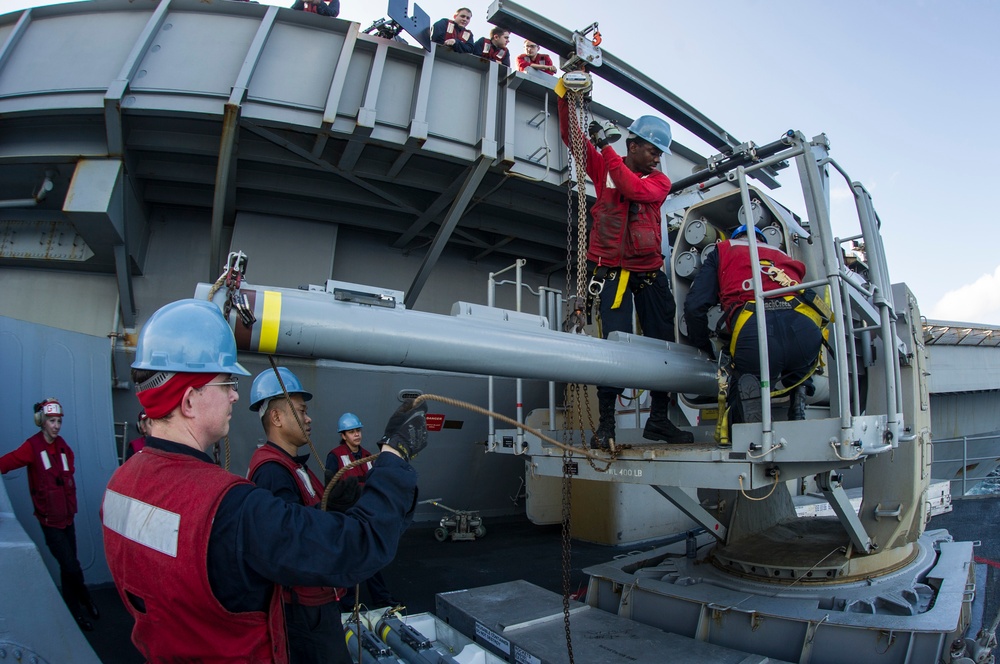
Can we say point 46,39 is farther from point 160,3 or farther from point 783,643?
point 783,643

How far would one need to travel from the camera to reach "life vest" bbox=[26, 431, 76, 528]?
13.7 feet

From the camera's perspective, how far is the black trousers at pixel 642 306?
3818 mm

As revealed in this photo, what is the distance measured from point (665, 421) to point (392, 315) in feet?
7.74

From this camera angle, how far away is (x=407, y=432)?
67.1 inches

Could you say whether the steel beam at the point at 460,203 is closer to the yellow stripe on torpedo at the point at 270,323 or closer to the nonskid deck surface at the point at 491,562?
the nonskid deck surface at the point at 491,562

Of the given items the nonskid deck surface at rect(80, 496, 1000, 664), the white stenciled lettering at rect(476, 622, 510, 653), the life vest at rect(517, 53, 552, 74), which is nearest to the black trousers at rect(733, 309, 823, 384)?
the white stenciled lettering at rect(476, 622, 510, 653)

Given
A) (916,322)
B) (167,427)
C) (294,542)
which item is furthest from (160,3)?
(916,322)

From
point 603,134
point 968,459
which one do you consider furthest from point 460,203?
point 968,459

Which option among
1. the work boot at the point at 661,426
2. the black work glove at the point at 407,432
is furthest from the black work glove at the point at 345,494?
the work boot at the point at 661,426

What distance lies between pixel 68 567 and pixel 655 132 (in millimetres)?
5177

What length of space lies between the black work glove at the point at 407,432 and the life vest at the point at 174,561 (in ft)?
1.49

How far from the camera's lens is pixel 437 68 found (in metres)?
6.43

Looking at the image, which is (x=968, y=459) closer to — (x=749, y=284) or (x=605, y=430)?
(x=749, y=284)

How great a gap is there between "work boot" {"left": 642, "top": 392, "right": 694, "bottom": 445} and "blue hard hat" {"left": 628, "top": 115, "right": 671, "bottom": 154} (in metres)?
1.71
